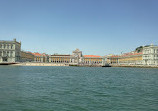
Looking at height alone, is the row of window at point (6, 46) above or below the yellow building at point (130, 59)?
above

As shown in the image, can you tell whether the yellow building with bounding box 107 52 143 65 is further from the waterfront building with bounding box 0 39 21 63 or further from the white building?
the waterfront building with bounding box 0 39 21 63

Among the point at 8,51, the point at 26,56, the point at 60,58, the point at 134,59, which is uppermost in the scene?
the point at 8,51

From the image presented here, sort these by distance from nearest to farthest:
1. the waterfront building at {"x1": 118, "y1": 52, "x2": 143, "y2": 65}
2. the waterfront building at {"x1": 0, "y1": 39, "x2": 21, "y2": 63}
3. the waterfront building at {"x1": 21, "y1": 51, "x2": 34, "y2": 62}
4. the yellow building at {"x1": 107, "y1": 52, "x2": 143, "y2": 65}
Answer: the waterfront building at {"x1": 0, "y1": 39, "x2": 21, "y2": 63} < the waterfront building at {"x1": 118, "y1": 52, "x2": 143, "y2": 65} < the yellow building at {"x1": 107, "y1": 52, "x2": 143, "y2": 65} < the waterfront building at {"x1": 21, "y1": 51, "x2": 34, "y2": 62}

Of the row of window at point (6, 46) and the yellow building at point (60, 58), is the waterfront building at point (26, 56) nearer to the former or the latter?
the yellow building at point (60, 58)

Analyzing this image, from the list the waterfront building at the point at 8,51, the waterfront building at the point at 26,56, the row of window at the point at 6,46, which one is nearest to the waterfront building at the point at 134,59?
the waterfront building at the point at 8,51

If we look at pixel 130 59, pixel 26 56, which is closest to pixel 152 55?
pixel 130 59

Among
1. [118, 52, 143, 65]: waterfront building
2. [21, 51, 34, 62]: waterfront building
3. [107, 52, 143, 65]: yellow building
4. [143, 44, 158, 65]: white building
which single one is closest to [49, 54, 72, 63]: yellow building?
[21, 51, 34, 62]: waterfront building

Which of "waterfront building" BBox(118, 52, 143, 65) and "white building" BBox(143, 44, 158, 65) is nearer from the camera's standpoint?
"white building" BBox(143, 44, 158, 65)

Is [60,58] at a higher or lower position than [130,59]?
higher

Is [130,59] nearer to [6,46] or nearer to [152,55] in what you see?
[152,55]

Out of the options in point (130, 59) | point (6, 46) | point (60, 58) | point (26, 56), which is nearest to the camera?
point (6, 46)

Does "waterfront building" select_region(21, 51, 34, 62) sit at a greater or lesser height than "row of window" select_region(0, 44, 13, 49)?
lesser

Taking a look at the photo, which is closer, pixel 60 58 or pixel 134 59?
pixel 134 59

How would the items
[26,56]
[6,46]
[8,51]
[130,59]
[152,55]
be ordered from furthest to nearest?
[26,56], [130,59], [6,46], [8,51], [152,55]
